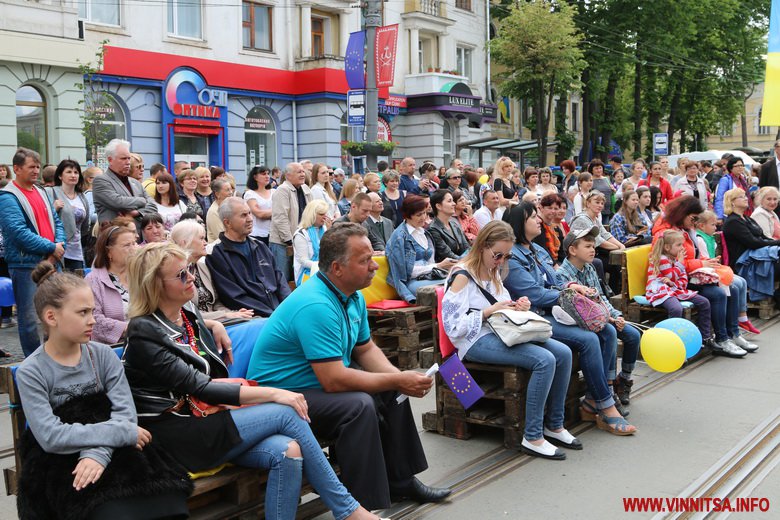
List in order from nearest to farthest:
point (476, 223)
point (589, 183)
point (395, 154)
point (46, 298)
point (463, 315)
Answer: point (46, 298)
point (463, 315)
point (476, 223)
point (589, 183)
point (395, 154)

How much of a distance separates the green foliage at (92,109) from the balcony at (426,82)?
48.3 ft

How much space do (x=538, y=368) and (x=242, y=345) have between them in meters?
2.03

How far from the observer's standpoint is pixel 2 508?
15.6ft

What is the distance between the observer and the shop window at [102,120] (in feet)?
62.9

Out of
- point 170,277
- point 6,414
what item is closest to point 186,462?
point 170,277

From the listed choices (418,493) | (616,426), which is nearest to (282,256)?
(616,426)

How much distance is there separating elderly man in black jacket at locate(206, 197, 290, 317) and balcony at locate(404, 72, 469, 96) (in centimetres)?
2683

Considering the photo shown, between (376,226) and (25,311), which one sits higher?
(376,226)

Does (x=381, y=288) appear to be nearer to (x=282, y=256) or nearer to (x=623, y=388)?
(x=282, y=256)

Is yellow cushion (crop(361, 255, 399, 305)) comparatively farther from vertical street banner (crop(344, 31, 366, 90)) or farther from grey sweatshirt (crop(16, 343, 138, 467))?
vertical street banner (crop(344, 31, 366, 90))

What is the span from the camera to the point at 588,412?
647 centimetres

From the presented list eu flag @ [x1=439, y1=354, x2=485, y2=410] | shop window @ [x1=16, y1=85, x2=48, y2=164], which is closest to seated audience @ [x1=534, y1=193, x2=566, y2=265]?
eu flag @ [x1=439, y1=354, x2=485, y2=410]

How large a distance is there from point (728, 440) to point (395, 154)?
1108 inches

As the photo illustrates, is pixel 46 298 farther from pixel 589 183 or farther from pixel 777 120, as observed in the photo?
pixel 589 183
